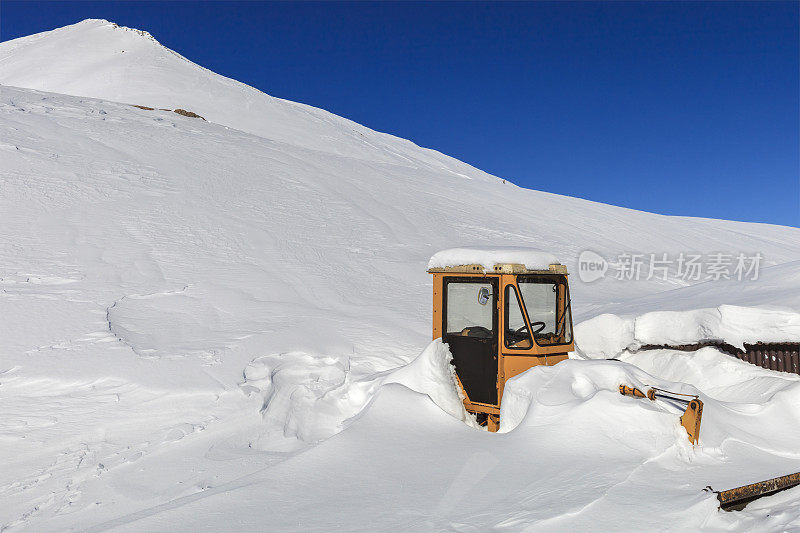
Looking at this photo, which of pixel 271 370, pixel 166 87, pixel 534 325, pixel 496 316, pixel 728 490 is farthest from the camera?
pixel 166 87

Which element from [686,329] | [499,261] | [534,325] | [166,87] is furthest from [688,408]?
[166,87]

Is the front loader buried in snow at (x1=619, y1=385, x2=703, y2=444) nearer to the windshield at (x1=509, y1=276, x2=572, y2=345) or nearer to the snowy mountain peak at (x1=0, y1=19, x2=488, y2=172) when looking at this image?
the windshield at (x1=509, y1=276, x2=572, y2=345)

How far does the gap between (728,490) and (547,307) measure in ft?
8.58

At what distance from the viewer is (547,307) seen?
19.4ft

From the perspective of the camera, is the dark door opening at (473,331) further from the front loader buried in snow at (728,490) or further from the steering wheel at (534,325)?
the front loader buried in snow at (728,490)

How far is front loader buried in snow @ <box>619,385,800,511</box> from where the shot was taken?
3.52m

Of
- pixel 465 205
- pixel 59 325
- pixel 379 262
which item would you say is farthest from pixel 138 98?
pixel 59 325

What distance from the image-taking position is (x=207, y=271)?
34.9ft

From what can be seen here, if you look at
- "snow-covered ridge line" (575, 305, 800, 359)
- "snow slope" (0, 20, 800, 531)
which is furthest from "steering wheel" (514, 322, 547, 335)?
"snow-covered ridge line" (575, 305, 800, 359)

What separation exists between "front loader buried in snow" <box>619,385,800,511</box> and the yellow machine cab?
1.07 meters

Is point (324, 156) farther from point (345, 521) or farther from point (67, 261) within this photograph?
point (345, 521)

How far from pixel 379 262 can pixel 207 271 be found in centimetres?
387

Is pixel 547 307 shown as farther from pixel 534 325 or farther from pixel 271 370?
pixel 271 370

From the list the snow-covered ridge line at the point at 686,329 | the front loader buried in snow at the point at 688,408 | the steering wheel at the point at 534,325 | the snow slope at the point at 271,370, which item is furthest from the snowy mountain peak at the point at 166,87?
the front loader buried in snow at the point at 688,408
